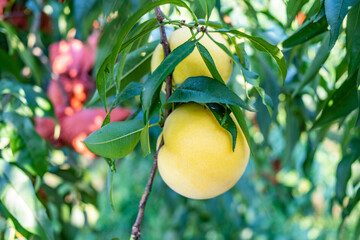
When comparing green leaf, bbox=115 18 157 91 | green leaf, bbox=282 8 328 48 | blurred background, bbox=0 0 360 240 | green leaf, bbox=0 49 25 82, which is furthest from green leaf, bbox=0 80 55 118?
green leaf, bbox=282 8 328 48

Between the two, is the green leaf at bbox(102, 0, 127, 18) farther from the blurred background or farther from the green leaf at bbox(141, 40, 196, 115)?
the green leaf at bbox(141, 40, 196, 115)

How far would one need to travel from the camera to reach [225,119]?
0.40 metres

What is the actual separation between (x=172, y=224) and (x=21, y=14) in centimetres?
99

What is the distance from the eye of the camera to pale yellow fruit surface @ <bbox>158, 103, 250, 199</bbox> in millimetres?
418

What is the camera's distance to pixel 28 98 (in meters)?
0.73

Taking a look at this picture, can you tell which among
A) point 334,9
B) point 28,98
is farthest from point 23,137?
point 334,9

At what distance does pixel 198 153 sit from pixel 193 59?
0.34ft

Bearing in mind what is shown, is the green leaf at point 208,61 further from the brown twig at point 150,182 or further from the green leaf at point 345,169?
the green leaf at point 345,169

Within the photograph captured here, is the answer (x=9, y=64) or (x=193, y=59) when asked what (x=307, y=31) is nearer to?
(x=193, y=59)

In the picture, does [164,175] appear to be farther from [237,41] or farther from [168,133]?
[237,41]

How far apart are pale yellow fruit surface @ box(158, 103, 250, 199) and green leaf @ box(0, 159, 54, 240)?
0.17 meters

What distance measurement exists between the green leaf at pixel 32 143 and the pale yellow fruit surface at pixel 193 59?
256 millimetres

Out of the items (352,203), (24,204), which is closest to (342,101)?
(352,203)

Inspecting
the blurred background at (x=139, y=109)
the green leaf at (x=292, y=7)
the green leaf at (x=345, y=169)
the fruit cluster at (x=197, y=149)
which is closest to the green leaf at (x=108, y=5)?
the blurred background at (x=139, y=109)
